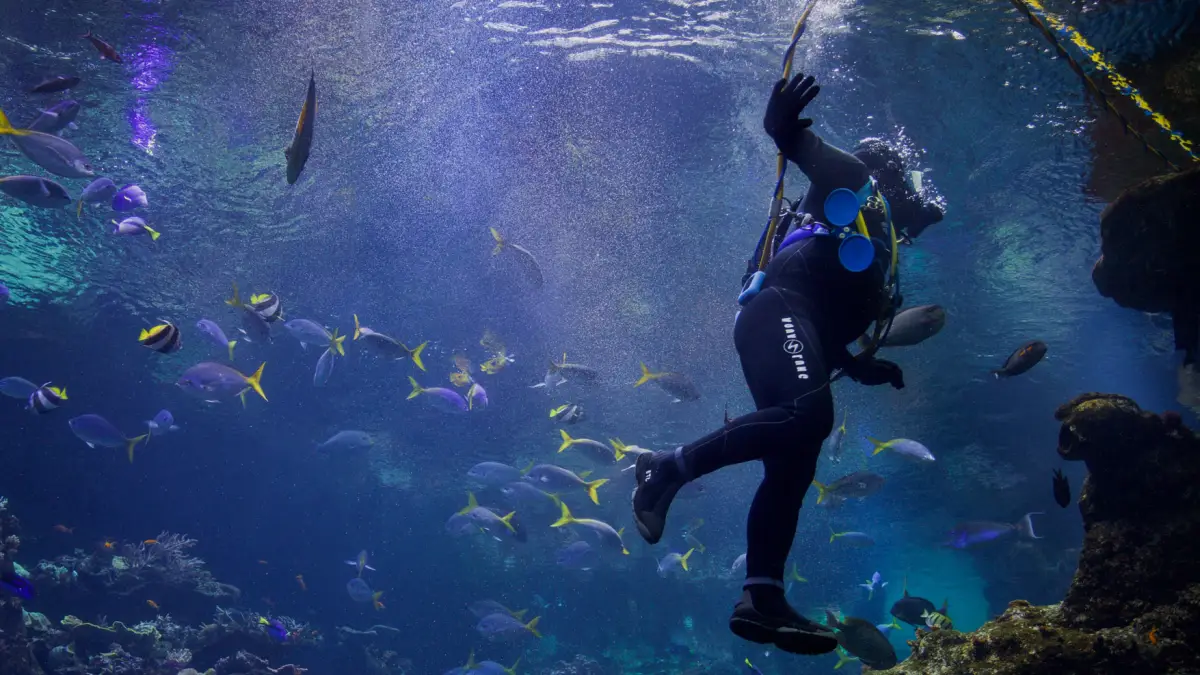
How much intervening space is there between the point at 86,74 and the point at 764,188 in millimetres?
13204

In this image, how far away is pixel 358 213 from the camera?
13.8 metres

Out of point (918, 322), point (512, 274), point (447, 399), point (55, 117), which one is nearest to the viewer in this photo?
point (918, 322)

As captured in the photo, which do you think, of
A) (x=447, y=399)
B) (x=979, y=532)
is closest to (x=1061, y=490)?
(x=979, y=532)

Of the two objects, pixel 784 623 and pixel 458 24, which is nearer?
pixel 784 623

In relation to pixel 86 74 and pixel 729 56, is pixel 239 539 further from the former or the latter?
pixel 729 56

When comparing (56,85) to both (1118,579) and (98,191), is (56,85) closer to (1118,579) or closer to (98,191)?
(98,191)

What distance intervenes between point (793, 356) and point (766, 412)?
34cm

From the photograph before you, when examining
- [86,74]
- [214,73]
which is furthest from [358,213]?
[86,74]

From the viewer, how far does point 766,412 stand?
2580 mm

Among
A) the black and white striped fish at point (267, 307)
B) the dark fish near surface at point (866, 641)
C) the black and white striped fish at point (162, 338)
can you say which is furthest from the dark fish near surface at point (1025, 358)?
the black and white striped fish at point (162, 338)

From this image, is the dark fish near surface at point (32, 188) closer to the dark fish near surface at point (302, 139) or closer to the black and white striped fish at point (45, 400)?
the black and white striped fish at point (45, 400)

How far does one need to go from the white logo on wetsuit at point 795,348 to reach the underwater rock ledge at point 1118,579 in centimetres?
309

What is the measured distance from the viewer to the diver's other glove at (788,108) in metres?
2.70

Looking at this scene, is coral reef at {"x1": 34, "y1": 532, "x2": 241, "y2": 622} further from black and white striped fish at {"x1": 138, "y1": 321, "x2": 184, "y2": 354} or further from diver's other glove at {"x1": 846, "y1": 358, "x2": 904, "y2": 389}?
diver's other glove at {"x1": 846, "y1": 358, "x2": 904, "y2": 389}
